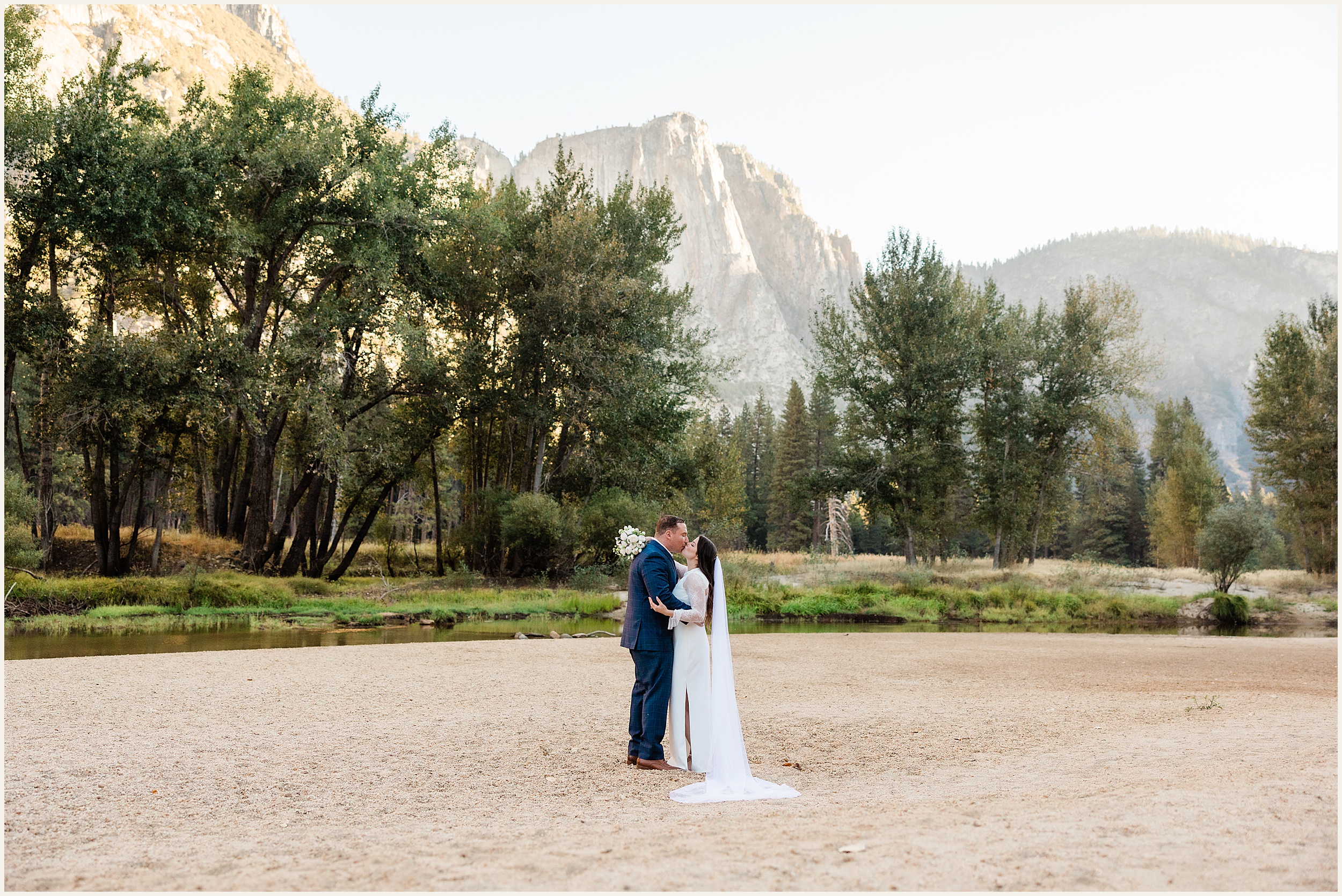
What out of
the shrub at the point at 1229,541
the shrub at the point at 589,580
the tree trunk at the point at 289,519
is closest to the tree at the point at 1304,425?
the shrub at the point at 1229,541

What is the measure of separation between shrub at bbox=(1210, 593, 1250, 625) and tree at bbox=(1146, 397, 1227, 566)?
85.0 ft

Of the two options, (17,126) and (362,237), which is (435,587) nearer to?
(362,237)

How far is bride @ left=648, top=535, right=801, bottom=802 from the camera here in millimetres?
6566

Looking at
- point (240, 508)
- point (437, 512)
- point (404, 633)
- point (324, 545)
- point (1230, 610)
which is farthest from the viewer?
point (437, 512)

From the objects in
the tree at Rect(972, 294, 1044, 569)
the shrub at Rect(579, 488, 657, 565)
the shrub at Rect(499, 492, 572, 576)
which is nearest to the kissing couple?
the shrub at Rect(579, 488, 657, 565)

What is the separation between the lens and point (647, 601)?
7176 mm

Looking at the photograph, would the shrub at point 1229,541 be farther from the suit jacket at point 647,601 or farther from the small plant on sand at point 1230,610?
the suit jacket at point 647,601

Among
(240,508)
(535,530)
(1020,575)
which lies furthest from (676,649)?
(1020,575)

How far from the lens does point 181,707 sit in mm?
9234

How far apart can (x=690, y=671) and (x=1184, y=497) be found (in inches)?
2214

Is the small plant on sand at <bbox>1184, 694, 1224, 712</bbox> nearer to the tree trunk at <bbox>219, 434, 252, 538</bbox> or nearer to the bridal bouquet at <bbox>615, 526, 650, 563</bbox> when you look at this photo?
the bridal bouquet at <bbox>615, 526, 650, 563</bbox>

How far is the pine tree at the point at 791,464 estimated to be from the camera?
6794 cm

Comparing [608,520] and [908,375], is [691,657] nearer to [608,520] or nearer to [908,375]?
[608,520]

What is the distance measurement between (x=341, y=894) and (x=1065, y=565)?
1488 inches
